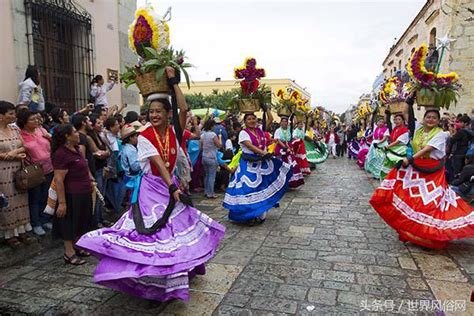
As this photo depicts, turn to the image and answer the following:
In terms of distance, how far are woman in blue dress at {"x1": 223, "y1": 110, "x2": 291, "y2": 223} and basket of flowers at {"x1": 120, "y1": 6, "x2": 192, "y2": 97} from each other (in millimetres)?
2579

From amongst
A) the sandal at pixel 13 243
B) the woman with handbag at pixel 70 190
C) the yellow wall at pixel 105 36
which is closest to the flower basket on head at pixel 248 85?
the woman with handbag at pixel 70 190

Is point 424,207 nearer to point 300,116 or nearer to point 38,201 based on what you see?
point 38,201

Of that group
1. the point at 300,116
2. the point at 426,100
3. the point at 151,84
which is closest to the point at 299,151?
the point at 300,116

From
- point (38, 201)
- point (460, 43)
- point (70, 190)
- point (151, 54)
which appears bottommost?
point (38, 201)

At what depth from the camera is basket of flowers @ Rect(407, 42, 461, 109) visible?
197 inches

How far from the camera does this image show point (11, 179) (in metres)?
4.59

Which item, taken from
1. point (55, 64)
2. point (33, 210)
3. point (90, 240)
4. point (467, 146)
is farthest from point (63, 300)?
point (467, 146)

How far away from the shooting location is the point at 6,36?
251 inches

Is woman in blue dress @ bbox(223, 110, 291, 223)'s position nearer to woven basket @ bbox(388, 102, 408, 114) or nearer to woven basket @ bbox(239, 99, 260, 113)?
woven basket @ bbox(239, 99, 260, 113)

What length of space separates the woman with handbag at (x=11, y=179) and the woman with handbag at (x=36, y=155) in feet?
0.48

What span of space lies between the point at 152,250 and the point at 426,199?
347cm

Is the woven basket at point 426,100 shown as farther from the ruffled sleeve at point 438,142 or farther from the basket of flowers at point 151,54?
the basket of flowers at point 151,54

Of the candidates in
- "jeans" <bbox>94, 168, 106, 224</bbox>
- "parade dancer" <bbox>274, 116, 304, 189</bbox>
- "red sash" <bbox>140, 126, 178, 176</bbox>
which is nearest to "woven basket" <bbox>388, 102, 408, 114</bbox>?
"parade dancer" <bbox>274, 116, 304, 189</bbox>

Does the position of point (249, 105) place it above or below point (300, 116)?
above
